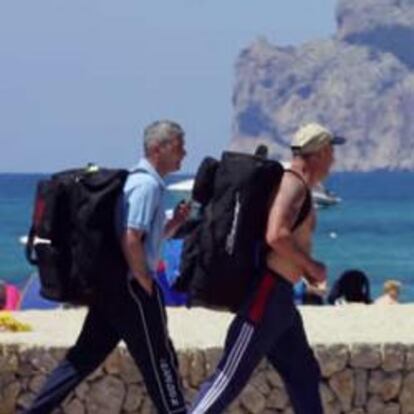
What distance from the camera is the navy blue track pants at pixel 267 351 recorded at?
25.8 feet

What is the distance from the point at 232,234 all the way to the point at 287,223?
249 millimetres

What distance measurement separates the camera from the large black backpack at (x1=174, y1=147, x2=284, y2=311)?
7750mm

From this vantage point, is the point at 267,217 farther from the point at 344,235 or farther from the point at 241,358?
the point at 344,235

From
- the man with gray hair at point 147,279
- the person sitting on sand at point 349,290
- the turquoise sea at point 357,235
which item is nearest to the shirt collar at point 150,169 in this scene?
the man with gray hair at point 147,279

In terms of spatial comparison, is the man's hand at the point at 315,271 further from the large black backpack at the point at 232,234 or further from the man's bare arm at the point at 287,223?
the large black backpack at the point at 232,234

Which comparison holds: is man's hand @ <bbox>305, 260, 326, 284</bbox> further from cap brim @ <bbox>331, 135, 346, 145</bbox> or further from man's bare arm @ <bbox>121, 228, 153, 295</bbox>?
man's bare arm @ <bbox>121, 228, 153, 295</bbox>

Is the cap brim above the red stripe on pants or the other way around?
above

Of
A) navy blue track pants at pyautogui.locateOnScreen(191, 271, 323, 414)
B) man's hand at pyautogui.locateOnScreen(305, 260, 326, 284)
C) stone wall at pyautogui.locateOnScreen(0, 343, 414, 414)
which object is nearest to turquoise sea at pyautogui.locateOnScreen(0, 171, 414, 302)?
stone wall at pyautogui.locateOnScreen(0, 343, 414, 414)

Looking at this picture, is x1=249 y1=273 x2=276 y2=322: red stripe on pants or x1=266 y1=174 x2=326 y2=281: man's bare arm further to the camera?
x1=249 y1=273 x2=276 y2=322: red stripe on pants

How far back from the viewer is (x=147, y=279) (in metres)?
7.95

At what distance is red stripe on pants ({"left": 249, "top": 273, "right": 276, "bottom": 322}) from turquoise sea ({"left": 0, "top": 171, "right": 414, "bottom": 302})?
65.3ft

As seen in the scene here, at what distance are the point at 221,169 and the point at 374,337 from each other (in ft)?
7.42

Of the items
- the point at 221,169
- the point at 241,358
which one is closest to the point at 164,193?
the point at 221,169

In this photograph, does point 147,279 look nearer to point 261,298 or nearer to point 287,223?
point 261,298
